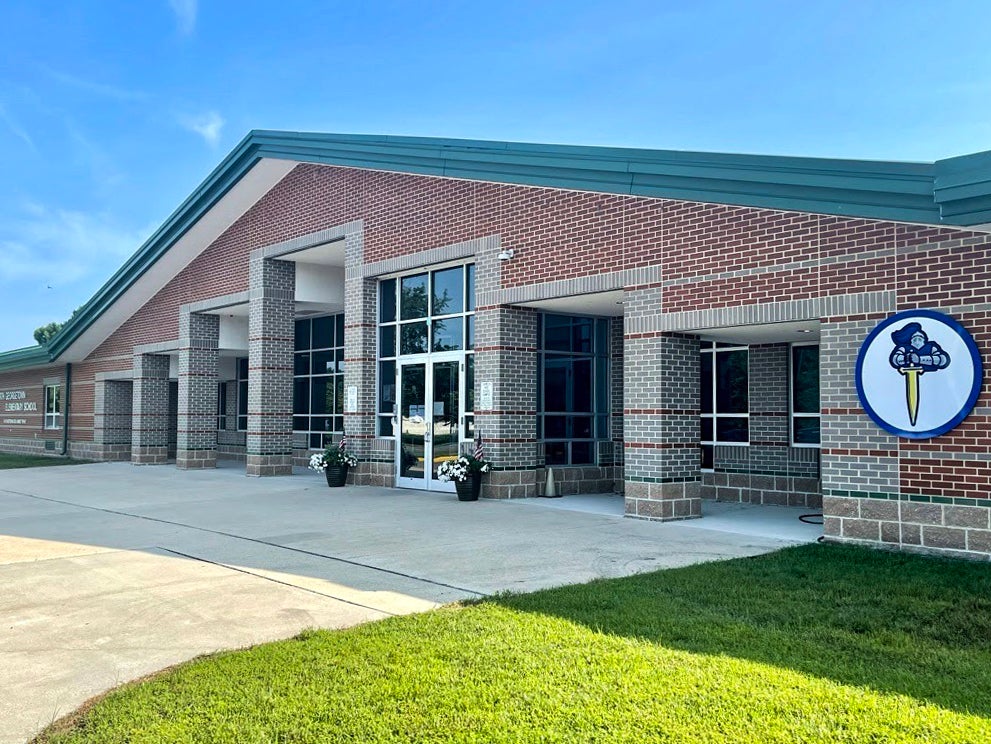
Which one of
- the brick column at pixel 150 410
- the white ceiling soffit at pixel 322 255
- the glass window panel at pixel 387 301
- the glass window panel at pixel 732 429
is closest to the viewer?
the glass window panel at pixel 732 429

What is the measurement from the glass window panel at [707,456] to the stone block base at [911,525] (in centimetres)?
511

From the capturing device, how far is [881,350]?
960 cm

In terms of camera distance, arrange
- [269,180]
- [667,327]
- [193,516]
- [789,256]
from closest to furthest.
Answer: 1. [789,256]
2. [667,327]
3. [193,516]
4. [269,180]

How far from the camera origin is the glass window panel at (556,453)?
51.5 ft

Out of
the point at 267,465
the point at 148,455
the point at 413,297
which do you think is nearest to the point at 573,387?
the point at 413,297

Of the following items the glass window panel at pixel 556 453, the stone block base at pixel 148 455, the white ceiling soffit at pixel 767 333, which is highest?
the white ceiling soffit at pixel 767 333

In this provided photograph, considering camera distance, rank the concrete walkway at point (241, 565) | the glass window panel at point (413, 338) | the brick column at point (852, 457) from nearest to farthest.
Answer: the concrete walkway at point (241, 565) → the brick column at point (852, 457) → the glass window panel at point (413, 338)

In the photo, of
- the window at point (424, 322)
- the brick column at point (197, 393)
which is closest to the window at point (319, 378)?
the brick column at point (197, 393)

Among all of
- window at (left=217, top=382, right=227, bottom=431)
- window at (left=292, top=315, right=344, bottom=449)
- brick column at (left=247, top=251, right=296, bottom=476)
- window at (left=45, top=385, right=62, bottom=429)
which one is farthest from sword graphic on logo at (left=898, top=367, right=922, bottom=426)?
window at (left=45, top=385, right=62, bottom=429)

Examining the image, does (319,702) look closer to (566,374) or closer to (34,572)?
(34,572)

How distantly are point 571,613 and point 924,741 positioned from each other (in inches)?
109

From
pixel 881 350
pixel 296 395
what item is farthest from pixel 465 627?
pixel 296 395

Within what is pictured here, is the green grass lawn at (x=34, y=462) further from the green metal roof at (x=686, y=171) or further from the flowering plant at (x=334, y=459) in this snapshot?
the flowering plant at (x=334, y=459)

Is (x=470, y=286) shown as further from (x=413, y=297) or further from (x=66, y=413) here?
(x=66, y=413)
